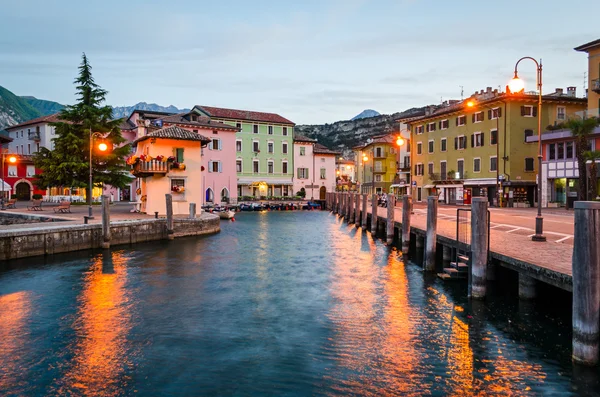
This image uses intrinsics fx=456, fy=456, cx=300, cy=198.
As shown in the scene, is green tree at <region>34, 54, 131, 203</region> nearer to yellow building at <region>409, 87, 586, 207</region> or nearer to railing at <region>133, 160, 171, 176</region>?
railing at <region>133, 160, 171, 176</region>

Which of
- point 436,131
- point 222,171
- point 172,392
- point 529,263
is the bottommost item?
point 172,392

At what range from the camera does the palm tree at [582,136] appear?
40062mm

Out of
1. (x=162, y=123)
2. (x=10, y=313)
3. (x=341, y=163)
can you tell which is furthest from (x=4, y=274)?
(x=341, y=163)

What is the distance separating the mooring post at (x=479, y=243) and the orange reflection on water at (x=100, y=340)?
969cm

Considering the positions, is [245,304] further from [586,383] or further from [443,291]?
[586,383]

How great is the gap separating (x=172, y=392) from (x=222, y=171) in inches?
2468

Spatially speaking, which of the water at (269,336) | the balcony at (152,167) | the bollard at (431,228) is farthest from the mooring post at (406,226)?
the balcony at (152,167)

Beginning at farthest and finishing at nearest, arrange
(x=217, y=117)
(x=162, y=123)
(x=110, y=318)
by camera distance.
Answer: (x=217, y=117) < (x=162, y=123) < (x=110, y=318)

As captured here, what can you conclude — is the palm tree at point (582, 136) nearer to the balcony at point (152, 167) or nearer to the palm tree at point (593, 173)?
the palm tree at point (593, 173)

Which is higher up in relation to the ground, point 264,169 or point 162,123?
point 162,123

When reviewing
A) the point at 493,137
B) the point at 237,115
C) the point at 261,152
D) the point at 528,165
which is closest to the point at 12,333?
the point at 493,137

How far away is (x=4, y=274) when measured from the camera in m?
19.3

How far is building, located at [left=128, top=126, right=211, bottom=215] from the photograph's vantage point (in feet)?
119

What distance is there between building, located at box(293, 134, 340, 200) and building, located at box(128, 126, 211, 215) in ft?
142
